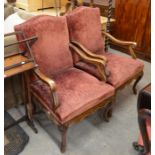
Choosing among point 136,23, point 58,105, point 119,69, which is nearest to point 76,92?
point 58,105

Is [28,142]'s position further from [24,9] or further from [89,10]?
[24,9]

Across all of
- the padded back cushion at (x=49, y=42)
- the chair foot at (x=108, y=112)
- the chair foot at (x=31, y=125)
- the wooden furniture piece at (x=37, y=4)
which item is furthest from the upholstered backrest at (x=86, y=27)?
the wooden furniture piece at (x=37, y=4)

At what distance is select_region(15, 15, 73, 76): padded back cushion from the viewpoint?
1.69 meters

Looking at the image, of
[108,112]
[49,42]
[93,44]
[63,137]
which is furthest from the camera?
[93,44]

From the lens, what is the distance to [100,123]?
2.00 metres

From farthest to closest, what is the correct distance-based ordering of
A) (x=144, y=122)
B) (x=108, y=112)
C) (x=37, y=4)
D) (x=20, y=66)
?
(x=37, y=4)
(x=108, y=112)
(x=20, y=66)
(x=144, y=122)

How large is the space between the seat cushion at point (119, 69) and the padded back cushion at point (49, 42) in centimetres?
24

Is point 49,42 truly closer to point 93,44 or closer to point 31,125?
point 93,44

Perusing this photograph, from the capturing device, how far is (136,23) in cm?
313

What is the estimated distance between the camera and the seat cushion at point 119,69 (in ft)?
6.20

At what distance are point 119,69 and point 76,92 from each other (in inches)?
23.1

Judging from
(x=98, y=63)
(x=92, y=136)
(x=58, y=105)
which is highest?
(x=98, y=63)

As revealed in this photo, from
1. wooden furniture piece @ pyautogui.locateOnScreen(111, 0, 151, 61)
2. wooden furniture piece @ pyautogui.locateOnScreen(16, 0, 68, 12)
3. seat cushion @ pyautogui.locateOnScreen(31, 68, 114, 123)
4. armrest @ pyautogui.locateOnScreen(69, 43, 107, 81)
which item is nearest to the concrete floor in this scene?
seat cushion @ pyautogui.locateOnScreen(31, 68, 114, 123)
